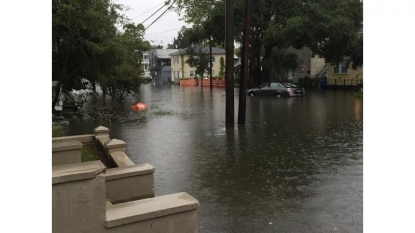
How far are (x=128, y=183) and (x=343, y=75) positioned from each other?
43.0 meters

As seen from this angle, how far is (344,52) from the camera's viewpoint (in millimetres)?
39750

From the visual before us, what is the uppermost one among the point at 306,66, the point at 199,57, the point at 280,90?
the point at 199,57

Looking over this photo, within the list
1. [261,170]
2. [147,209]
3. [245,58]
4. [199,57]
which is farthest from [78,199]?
[199,57]

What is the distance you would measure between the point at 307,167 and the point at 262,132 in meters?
5.21

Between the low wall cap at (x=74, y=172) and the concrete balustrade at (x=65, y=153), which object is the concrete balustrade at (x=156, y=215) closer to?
the low wall cap at (x=74, y=172)

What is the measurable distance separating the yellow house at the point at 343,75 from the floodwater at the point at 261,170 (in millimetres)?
29570

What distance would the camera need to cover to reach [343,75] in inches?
1791

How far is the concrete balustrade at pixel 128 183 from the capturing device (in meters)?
5.04

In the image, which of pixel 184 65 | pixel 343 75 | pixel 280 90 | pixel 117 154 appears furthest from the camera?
pixel 184 65

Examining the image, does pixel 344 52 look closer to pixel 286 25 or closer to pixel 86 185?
pixel 286 25

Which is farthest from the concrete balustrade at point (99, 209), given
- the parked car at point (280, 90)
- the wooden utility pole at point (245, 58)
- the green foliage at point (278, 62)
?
the green foliage at point (278, 62)

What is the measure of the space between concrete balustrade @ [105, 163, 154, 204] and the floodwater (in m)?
0.78

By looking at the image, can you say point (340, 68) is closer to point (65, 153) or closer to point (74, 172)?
point (65, 153)

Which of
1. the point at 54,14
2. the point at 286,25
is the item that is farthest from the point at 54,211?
the point at 286,25
